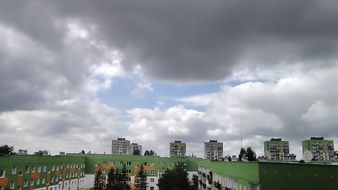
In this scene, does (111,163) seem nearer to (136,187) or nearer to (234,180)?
(136,187)

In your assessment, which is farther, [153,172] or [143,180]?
[153,172]

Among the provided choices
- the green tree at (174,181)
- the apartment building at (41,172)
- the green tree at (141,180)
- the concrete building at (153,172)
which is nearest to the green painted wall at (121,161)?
the concrete building at (153,172)

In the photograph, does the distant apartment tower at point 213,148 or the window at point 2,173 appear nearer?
the window at point 2,173

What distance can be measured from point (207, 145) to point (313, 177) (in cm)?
16607

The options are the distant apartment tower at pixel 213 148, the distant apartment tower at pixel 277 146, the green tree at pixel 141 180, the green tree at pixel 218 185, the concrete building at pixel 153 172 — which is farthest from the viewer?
the distant apartment tower at pixel 213 148

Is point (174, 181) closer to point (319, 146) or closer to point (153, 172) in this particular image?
point (153, 172)

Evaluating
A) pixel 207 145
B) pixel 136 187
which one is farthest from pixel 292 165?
pixel 207 145

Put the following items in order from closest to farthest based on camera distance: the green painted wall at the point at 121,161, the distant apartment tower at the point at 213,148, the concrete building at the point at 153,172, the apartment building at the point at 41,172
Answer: the concrete building at the point at 153,172 < the apartment building at the point at 41,172 < the green painted wall at the point at 121,161 < the distant apartment tower at the point at 213,148

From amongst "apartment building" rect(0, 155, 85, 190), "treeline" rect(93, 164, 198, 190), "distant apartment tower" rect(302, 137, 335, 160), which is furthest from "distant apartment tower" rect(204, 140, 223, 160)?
"apartment building" rect(0, 155, 85, 190)

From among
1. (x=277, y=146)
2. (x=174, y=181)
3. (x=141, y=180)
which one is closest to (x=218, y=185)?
(x=174, y=181)

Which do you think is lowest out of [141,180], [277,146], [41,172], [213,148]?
[141,180]

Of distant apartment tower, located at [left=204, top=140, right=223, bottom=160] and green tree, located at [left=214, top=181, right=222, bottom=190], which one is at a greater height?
distant apartment tower, located at [left=204, top=140, right=223, bottom=160]

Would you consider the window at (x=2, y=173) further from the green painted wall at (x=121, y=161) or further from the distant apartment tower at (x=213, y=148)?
the distant apartment tower at (x=213, y=148)

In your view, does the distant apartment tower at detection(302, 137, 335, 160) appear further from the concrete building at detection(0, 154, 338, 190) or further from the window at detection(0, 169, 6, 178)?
the window at detection(0, 169, 6, 178)
